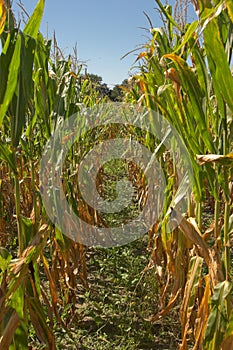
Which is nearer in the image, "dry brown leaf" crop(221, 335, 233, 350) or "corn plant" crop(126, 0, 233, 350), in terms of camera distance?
"corn plant" crop(126, 0, 233, 350)

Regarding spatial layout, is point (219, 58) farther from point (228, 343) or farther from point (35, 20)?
point (228, 343)

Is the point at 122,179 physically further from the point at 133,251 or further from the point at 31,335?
the point at 31,335

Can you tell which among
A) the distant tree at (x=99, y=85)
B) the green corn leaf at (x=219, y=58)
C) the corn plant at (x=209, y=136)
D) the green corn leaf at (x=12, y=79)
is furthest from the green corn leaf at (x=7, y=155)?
the distant tree at (x=99, y=85)

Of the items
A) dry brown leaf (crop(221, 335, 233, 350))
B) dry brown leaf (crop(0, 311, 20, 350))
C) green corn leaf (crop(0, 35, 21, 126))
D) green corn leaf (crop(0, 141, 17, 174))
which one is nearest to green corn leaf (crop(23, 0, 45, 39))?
green corn leaf (crop(0, 35, 21, 126))

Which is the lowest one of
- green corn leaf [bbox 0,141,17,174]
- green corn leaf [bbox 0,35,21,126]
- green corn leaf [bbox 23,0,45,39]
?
green corn leaf [bbox 0,141,17,174]

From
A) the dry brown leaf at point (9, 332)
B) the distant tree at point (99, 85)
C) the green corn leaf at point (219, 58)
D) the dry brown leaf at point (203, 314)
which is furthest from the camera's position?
the distant tree at point (99, 85)

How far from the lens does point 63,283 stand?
6.39ft

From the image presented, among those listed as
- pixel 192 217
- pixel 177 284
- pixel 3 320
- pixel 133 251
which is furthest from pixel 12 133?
pixel 133 251

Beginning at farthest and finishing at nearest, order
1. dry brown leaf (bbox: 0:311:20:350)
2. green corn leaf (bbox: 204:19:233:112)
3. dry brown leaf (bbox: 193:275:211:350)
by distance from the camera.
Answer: dry brown leaf (bbox: 193:275:211:350) → dry brown leaf (bbox: 0:311:20:350) → green corn leaf (bbox: 204:19:233:112)

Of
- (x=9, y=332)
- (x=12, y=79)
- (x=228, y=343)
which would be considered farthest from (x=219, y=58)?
(x=9, y=332)

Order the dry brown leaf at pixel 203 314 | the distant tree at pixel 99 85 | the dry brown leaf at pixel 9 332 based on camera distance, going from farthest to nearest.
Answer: the distant tree at pixel 99 85 < the dry brown leaf at pixel 203 314 < the dry brown leaf at pixel 9 332

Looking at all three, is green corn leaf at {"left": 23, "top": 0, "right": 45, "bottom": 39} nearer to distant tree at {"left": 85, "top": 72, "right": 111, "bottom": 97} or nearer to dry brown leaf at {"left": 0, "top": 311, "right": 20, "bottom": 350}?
dry brown leaf at {"left": 0, "top": 311, "right": 20, "bottom": 350}

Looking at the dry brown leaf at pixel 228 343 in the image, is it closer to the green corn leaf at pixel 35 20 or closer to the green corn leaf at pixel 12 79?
the green corn leaf at pixel 12 79

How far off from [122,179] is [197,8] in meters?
4.28
